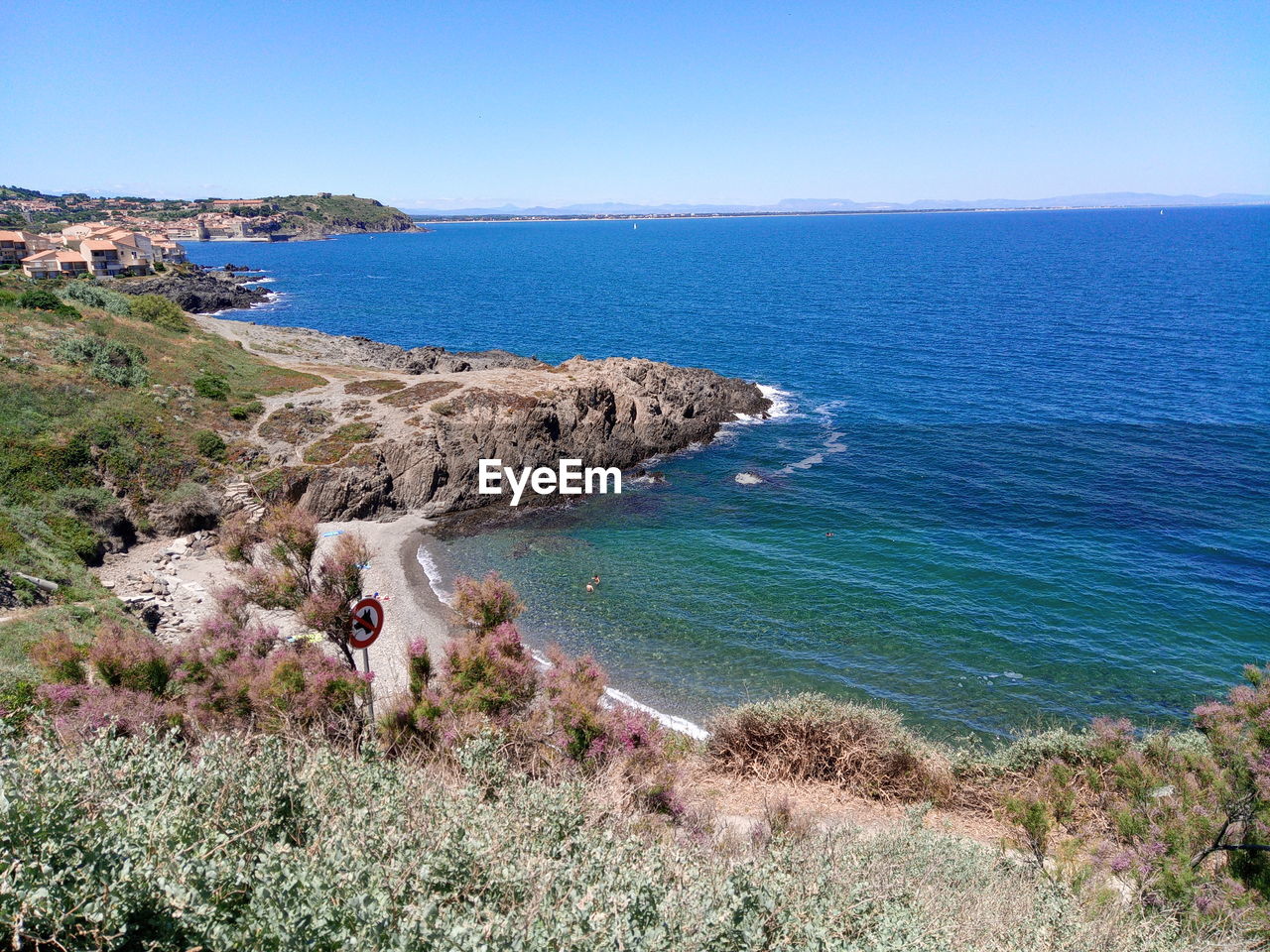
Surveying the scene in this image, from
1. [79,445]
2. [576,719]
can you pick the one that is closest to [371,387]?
[79,445]

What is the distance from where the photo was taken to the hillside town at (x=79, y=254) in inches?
3679

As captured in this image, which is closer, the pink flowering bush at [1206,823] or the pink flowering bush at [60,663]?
the pink flowering bush at [1206,823]

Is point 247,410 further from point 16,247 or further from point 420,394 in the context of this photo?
point 16,247

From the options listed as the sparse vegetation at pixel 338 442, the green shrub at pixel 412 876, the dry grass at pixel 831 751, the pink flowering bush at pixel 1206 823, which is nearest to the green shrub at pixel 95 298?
the sparse vegetation at pixel 338 442

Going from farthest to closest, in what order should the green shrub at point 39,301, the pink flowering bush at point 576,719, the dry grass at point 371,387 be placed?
1. the dry grass at point 371,387
2. the green shrub at point 39,301
3. the pink flowering bush at point 576,719

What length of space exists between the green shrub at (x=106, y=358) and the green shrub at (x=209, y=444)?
6960 millimetres

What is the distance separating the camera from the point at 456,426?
43031 mm

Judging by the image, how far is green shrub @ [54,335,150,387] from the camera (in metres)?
40.8

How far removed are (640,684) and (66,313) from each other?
49.5 metres

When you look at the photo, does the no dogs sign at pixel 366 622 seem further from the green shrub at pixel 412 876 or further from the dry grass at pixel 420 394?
the dry grass at pixel 420 394

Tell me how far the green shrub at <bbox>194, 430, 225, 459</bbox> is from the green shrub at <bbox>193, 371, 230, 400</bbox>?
5901mm

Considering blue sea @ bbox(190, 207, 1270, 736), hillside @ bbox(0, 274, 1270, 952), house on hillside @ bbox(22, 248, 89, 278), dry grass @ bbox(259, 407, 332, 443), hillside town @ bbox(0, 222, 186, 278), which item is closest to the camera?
hillside @ bbox(0, 274, 1270, 952)

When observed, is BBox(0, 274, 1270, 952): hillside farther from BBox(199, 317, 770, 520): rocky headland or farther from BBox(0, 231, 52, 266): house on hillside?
BBox(0, 231, 52, 266): house on hillside

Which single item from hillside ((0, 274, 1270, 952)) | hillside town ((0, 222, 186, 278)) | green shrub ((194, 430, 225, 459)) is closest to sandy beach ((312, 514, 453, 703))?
hillside ((0, 274, 1270, 952))
